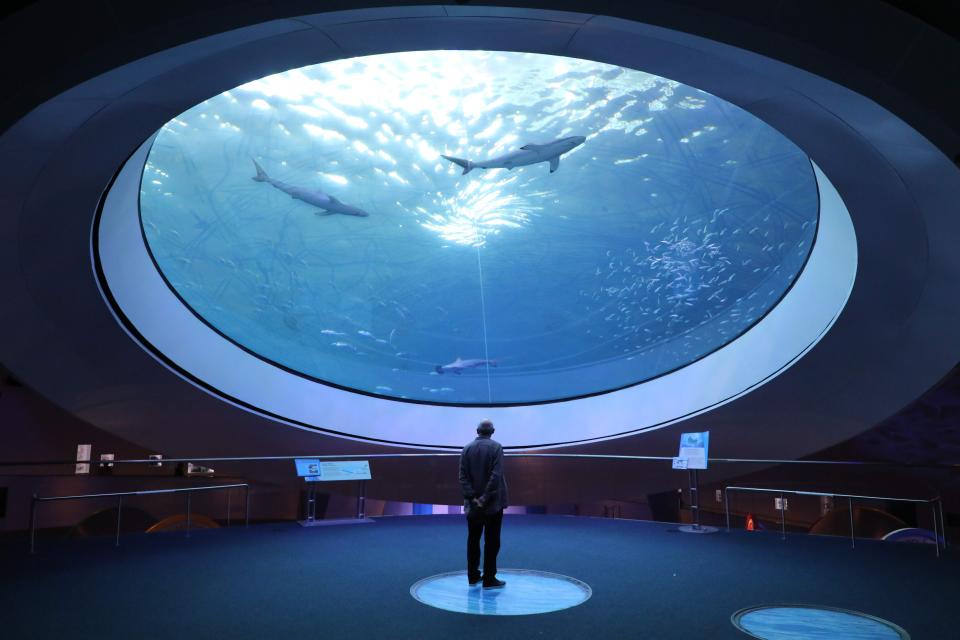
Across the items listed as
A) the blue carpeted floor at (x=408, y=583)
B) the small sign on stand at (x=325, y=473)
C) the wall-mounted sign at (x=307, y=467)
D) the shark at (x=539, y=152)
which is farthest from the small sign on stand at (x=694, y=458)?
the shark at (x=539, y=152)

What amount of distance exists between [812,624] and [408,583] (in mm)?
3335

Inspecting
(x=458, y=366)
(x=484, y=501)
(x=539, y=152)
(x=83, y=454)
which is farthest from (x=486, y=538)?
(x=83, y=454)

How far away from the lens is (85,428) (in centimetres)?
1598

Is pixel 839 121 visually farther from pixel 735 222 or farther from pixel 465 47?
pixel 735 222

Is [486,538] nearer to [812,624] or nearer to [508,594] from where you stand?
[508,594]

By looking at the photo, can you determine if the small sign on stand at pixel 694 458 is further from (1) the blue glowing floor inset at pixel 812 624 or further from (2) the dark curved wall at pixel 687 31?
(2) the dark curved wall at pixel 687 31

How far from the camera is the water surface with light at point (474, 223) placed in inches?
495

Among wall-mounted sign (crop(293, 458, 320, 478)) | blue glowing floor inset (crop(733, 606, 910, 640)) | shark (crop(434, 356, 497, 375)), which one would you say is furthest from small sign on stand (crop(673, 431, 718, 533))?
shark (crop(434, 356, 497, 375))

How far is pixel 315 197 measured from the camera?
1540 cm

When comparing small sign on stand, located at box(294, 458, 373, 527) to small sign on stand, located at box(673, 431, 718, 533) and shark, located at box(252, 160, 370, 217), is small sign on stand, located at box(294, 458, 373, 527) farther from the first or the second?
shark, located at box(252, 160, 370, 217)

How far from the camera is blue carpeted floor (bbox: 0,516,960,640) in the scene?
173 inches

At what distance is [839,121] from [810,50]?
1629 millimetres

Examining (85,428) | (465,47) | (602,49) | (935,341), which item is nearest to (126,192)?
(465,47)

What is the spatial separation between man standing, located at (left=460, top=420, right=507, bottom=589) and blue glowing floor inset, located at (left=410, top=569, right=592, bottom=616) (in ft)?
0.58
